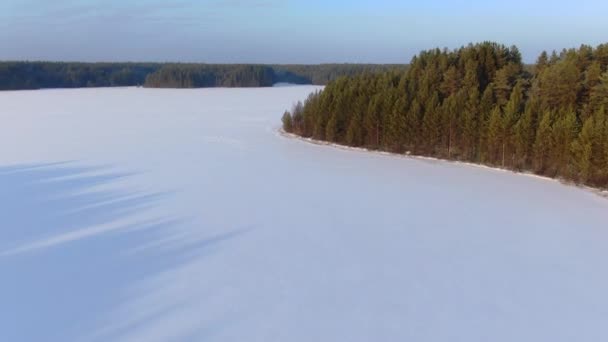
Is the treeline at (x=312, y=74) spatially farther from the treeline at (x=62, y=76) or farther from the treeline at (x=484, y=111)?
the treeline at (x=484, y=111)

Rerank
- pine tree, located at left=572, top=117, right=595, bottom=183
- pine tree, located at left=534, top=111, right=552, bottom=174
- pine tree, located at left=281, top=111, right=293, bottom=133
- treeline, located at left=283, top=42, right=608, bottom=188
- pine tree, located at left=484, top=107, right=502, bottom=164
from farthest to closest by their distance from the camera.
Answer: pine tree, located at left=281, top=111, right=293, bottom=133, pine tree, located at left=484, top=107, right=502, bottom=164, pine tree, located at left=534, top=111, right=552, bottom=174, treeline, located at left=283, top=42, right=608, bottom=188, pine tree, located at left=572, top=117, right=595, bottom=183

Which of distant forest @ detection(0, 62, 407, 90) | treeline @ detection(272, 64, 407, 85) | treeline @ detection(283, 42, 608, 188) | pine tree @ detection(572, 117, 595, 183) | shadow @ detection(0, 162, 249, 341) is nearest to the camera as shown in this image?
shadow @ detection(0, 162, 249, 341)

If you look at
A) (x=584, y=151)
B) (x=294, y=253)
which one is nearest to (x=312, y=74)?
(x=584, y=151)

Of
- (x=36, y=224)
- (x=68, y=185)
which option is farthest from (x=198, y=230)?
(x=68, y=185)

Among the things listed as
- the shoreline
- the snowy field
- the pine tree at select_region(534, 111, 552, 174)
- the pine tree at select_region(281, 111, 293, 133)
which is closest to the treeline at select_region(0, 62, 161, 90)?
the shoreline

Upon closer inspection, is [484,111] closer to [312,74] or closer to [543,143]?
[543,143]

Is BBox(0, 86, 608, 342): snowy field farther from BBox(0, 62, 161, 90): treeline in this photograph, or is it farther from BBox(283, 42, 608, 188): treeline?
BBox(0, 62, 161, 90): treeline

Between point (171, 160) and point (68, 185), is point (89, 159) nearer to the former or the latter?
point (171, 160)
